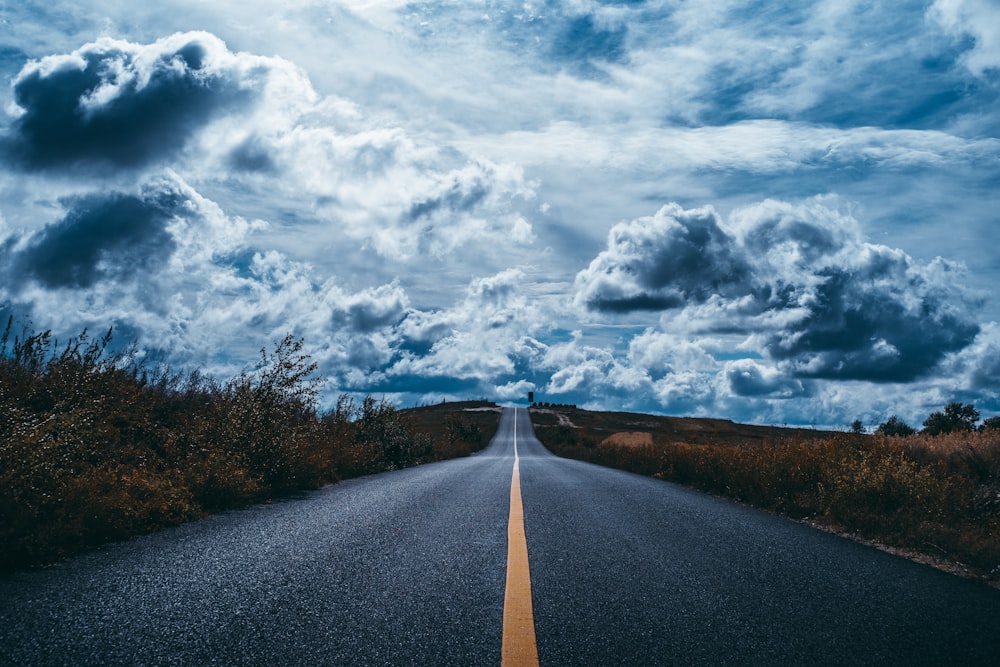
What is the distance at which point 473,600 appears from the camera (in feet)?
11.4

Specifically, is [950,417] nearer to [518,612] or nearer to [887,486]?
[887,486]

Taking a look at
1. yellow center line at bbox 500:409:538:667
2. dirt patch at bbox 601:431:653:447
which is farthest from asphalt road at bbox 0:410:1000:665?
dirt patch at bbox 601:431:653:447

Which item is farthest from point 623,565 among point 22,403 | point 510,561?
point 22,403

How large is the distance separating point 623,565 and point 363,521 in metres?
2.91

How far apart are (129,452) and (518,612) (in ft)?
24.8

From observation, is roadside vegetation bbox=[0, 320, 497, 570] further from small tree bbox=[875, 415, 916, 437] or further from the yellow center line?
small tree bbox=[875, 415, 916, 437]

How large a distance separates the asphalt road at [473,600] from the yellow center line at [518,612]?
2.6 inches

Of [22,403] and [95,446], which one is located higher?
[22,403]

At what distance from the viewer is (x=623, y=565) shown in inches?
174

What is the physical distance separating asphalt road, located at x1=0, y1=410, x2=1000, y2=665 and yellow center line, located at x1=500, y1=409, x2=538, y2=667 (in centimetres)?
7

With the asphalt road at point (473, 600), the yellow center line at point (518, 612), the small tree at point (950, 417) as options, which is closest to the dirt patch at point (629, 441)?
the small tree at point (950, 417)

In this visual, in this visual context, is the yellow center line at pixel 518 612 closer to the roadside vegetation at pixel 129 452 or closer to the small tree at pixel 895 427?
the roadside vegetation at pixel 129 452

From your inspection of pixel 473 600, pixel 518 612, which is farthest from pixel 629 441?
pixel 518 612

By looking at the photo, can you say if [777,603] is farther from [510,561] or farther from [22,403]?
[22,403]
